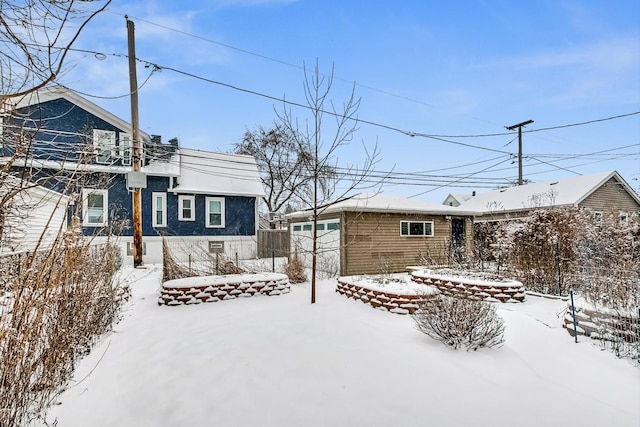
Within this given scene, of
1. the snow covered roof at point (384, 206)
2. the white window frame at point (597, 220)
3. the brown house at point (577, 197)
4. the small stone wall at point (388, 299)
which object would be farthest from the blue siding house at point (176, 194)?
the white window frame at point (597, 220)

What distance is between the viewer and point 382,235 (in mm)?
12055

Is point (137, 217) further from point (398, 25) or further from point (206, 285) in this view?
point (398, 25)

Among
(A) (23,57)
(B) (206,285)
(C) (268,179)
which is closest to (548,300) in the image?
(B) (206,285)

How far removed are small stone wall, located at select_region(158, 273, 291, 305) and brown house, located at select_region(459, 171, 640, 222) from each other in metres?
11.9

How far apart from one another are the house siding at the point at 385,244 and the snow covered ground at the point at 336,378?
19.3ft

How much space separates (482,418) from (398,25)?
9927 mm

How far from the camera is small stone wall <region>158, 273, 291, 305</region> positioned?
22.5 feet

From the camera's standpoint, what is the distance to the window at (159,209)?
14.7 meters

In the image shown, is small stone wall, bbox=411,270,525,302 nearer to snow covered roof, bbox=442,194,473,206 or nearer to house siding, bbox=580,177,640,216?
house siding, bbox=580,177,640,216

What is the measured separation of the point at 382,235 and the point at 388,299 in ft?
19.1

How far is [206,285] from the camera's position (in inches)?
279

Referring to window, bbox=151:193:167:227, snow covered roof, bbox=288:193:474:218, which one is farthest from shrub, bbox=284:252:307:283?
window, bbox=151:193:167:227

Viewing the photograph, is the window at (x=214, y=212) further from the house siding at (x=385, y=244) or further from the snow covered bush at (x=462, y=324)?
the snow covered bush at (x=462, y=324)

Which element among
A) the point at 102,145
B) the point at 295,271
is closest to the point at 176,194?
the point at 295,271
